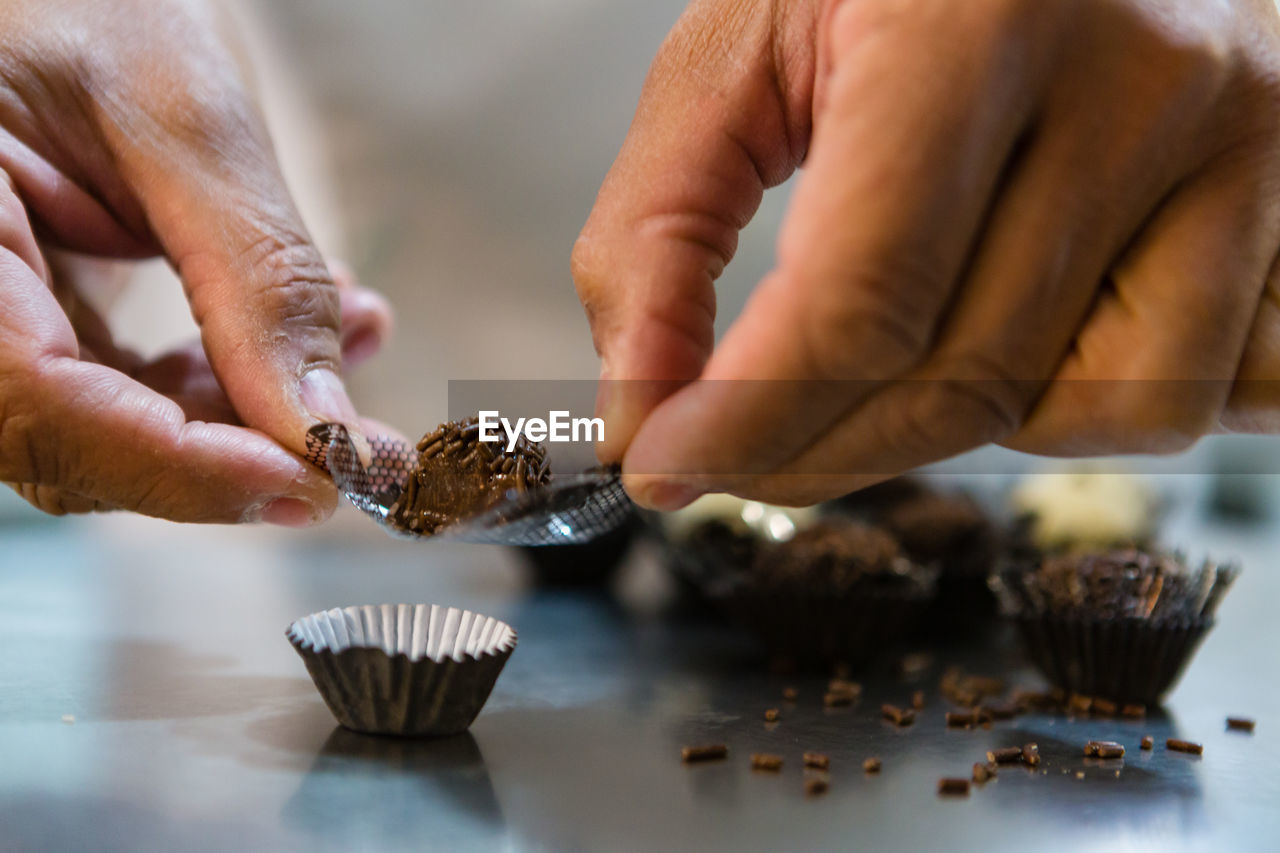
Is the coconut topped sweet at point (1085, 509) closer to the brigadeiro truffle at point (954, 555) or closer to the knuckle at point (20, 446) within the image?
the brigadeiro truffle at point (954, 555)

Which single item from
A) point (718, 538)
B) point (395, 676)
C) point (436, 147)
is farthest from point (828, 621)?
point (436, 147)

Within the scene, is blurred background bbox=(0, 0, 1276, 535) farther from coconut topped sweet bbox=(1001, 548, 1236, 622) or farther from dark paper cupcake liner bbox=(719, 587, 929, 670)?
coconut topped sweet bbox=(1001, 548, 1236, 622)

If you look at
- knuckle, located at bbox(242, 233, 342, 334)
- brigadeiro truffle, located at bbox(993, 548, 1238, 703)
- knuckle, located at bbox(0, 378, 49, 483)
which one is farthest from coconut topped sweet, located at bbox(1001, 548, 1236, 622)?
knuckle, located at bbox(0, 378, 49, 483)

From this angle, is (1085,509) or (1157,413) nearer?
(1157,413)

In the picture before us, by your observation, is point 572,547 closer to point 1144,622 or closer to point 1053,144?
point 1144,622

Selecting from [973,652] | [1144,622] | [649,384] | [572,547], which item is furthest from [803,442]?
[572,547]

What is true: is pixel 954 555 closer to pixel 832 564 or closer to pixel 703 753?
pixel 832 564
